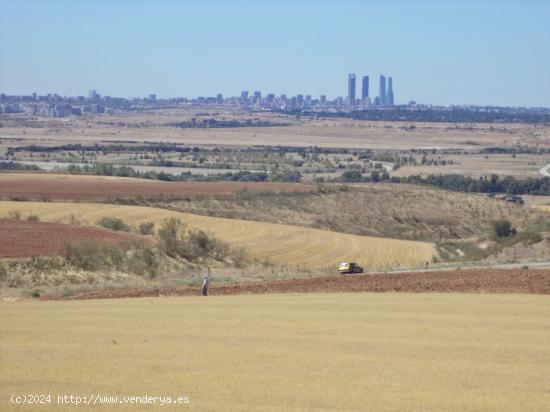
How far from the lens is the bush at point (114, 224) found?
6198 cm

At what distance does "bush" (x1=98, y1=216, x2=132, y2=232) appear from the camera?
62.0m

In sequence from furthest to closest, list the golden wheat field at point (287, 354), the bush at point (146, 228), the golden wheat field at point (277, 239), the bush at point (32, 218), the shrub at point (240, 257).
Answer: the bush at point (32, 218), the bush at point (146, 228), the golden wheat field at point (277, 239), the shrub at point (240, 257), the golden wheat field at point (287, 354)

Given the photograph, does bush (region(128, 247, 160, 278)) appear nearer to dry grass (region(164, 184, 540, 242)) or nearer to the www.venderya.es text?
the www.venderya.es text

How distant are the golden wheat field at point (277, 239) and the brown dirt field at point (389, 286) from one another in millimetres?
16948

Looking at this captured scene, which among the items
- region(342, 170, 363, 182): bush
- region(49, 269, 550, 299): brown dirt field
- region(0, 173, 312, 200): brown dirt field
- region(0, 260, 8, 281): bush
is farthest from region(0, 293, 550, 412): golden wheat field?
region(342, 170, 363, 182): bush

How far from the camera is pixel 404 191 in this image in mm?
98125

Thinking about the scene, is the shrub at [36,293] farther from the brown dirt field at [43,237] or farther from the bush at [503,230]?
the bush at [503,230]

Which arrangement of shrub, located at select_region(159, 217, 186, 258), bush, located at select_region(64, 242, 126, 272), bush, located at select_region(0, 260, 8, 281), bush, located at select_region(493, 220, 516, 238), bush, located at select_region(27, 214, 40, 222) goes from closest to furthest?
bush, located at select_region(0, 260, 8, 281) → bush, located at select_region(64, 242, 126, 272) → shrub, located at select_region(159, 217, 186, 258) → bush, located at select_region(27, 214, 40, 222) → bush, located at select_region(493, 220, 516, 238)

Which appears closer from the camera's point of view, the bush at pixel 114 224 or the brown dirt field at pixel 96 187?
the bush at pixel 114 224

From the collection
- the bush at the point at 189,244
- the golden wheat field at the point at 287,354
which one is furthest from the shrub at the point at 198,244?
the golden wheat field at the point at 287,354

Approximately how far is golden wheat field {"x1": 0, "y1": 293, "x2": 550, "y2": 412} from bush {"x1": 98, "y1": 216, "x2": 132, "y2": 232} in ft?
106

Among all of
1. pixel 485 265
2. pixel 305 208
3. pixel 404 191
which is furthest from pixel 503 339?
pixel 404 191

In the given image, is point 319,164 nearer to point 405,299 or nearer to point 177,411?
point 405,299

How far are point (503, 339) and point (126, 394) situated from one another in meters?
9.82
